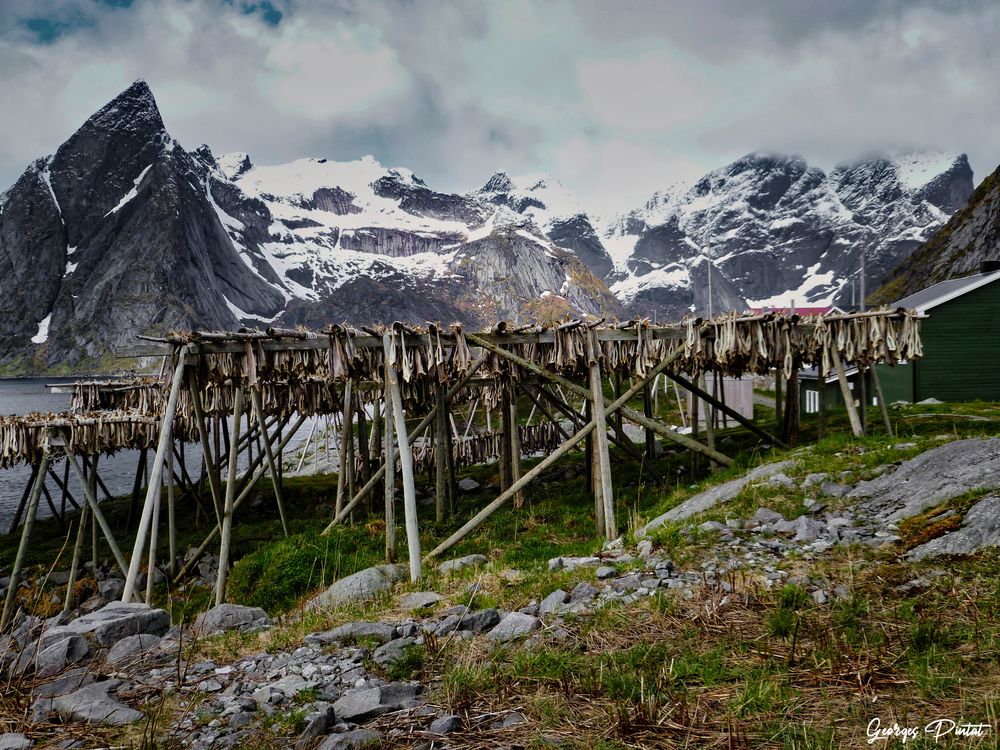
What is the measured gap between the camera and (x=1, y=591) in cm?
1265

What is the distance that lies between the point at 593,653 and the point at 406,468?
510 cm

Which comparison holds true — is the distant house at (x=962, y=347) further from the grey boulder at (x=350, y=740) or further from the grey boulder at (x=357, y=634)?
the grey boulder at (x=350, y=740)

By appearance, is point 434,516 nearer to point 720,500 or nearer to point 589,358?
point 589,358

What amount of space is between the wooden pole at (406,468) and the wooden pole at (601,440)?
8.97 ft

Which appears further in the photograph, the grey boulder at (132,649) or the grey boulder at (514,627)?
the grey boulder at (132,649)

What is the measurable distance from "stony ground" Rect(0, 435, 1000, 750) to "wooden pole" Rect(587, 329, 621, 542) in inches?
81.3

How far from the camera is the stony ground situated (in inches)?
124

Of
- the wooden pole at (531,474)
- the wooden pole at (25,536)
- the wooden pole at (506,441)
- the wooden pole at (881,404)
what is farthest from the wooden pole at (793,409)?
the wooden pole at (25,536)

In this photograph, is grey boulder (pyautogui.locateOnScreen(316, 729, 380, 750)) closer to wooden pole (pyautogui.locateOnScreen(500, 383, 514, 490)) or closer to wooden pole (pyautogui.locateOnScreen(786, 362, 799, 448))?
wooden pole (pyautogui.locateOnScreen(500, 383, 514, 490))

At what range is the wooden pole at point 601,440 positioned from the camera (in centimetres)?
889

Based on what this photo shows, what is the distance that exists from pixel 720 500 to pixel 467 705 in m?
5.55

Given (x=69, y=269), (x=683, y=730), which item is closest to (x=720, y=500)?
(x=683, y=730)

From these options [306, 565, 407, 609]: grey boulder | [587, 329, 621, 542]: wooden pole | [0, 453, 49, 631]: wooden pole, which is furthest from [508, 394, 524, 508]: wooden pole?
[0, 453, 49, 631]: wooden pole

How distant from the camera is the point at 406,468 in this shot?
868cm
